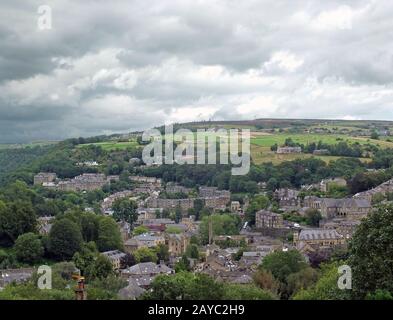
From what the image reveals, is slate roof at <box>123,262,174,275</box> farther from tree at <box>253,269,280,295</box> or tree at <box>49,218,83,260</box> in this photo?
tree at <box>253,269,280,295</box>

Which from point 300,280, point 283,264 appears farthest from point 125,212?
point 300,280

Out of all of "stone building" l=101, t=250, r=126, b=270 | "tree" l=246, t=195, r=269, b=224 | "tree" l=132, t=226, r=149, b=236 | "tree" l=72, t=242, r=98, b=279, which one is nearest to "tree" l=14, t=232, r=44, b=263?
"tree" l=72, t=242, r=98, b=279

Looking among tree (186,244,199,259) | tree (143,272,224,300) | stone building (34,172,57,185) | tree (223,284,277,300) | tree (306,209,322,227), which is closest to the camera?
tree (143,272,224,300)

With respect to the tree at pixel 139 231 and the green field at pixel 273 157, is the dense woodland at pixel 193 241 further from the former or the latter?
the green field at pixel 273 157

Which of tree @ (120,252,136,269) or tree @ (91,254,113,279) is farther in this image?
tree @ (120,252,136,269)
